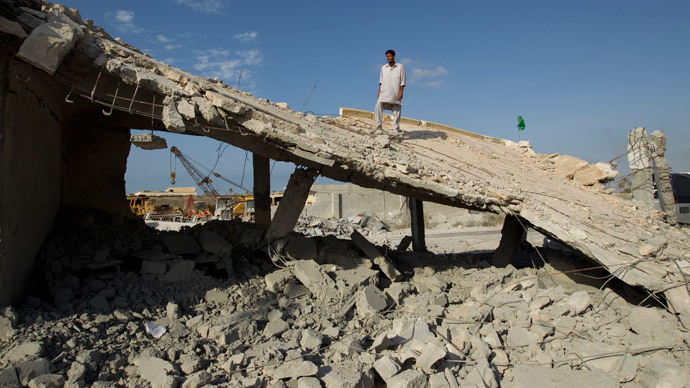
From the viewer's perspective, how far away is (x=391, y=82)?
788 centimetres

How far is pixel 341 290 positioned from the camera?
5.79 metres

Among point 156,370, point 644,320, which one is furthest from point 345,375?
point 644,320

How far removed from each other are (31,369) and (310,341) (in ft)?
7.76

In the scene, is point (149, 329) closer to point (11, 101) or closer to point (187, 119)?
point (187, 119)

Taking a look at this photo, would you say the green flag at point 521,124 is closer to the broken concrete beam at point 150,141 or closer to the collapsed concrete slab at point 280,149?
the collapsed concrete slab at point 280,149

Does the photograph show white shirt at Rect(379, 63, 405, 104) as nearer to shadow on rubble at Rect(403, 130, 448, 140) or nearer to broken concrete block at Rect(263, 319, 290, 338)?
shadow on rubble at Rect(403, 130, 448, 140)

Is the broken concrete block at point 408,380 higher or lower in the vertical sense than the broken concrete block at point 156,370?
lower

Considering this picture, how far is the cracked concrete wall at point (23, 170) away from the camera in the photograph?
3.95 m

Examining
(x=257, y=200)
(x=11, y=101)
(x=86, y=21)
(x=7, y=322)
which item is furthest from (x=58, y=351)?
(x=257, y=200)

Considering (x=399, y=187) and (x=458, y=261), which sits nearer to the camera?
(x=399, y=187)

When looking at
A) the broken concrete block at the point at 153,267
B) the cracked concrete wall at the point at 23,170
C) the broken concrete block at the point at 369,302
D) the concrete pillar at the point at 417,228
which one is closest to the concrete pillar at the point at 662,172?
the concrete pillar at the point at 417,228

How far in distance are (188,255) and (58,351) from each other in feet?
8.58

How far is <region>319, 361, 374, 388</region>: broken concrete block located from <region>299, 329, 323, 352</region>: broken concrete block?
38 centimetres

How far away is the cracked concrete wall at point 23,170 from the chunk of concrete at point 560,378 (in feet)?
15.8
